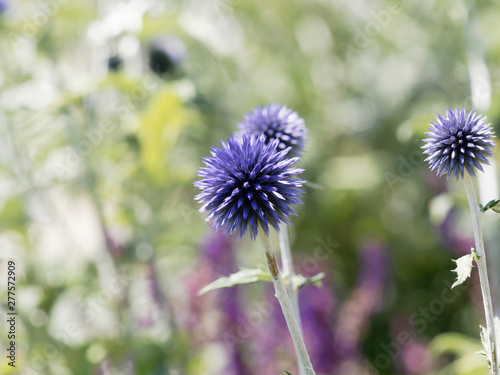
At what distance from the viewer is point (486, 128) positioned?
32.1 inches

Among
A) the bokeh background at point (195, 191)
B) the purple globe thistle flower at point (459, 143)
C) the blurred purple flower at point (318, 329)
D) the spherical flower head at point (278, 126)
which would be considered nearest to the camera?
the purple globe thistle flower at point (459, 143)

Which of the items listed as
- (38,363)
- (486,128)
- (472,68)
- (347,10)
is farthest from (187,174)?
(347,10)

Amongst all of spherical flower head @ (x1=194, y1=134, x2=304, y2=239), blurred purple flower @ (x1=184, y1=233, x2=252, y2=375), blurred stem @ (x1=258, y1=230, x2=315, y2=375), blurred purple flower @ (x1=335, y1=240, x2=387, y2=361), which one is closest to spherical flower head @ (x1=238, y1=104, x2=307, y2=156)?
spherical flower head @ (x1=194, y1=134, x2=304, y2=239)

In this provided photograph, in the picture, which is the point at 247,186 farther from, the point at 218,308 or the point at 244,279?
the point at 218,308

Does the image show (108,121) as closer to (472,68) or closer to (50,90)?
(50,90)

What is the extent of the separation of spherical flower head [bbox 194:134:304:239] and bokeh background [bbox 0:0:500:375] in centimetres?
72

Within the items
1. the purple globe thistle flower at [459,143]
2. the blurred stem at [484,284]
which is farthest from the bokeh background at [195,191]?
the blurred stem at [484,284]

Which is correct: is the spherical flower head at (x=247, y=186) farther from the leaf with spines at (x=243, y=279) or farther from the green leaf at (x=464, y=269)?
the green leaf at (x=464, y=269)

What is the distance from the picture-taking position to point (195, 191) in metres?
3.29

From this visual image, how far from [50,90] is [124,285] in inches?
29.7

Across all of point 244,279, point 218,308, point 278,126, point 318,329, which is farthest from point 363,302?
point 244,279

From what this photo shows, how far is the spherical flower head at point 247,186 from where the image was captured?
815 mm

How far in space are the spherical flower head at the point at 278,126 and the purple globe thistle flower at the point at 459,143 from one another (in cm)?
34

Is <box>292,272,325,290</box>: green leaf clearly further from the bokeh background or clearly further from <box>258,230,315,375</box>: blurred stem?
the bokeh background
